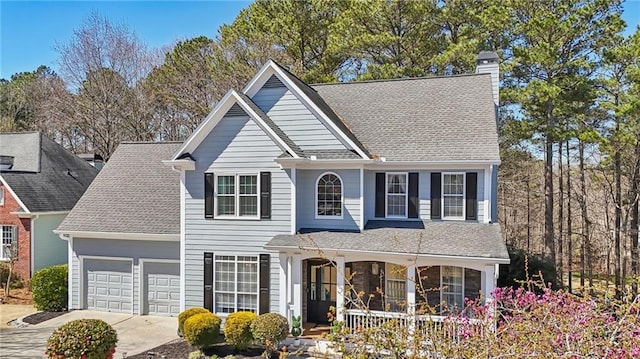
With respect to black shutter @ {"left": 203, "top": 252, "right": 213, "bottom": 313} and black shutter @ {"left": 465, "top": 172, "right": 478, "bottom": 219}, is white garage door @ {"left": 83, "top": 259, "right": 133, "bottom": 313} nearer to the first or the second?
black shutter @ {"left": 203, "top": 252, "right": 213, "bottom": 313}

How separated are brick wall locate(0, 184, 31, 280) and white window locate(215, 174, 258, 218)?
39.6ft

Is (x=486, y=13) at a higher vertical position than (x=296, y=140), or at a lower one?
higher

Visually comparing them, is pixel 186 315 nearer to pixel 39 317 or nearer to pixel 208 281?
pixel 208 281

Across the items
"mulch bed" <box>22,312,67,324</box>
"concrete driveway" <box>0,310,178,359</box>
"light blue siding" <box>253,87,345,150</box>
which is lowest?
"mulch bed" <box>22,312,67,324</box>

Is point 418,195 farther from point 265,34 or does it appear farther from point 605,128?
point 265,34

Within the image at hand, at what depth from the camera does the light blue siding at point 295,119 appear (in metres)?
13.7

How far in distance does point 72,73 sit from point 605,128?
1241 inches

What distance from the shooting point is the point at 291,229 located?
13070mm

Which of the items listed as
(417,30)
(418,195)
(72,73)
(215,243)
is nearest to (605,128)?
(417,30)

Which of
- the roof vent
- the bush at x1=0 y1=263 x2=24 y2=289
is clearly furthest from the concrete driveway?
the roof vent

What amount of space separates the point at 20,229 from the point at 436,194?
18582 mm

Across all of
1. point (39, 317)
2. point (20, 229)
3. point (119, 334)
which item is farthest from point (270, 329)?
point (20, 229)

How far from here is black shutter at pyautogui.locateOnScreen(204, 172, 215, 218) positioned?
44.7ft

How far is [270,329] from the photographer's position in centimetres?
1128
